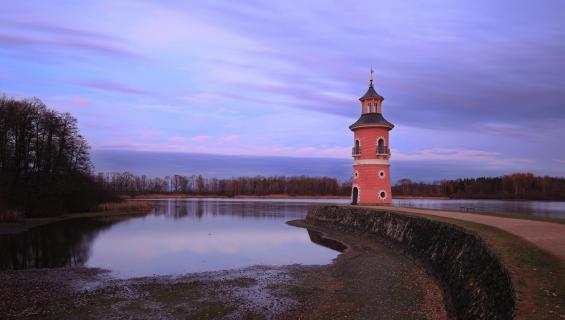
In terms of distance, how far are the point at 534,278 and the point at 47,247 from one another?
2248 centimetres

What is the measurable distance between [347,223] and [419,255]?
14432 millimetres

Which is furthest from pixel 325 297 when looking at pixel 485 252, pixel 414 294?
pixel 485 252

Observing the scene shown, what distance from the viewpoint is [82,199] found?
164 feet

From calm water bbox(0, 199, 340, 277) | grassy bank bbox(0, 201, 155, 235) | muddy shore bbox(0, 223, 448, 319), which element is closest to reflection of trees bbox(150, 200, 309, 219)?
grassy bank bbox(0, 201, 155, 235)

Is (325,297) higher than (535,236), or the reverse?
(535,236)

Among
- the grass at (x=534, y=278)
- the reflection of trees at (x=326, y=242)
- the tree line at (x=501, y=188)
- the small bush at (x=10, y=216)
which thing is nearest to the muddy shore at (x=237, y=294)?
the grass at (x=534, y=278)

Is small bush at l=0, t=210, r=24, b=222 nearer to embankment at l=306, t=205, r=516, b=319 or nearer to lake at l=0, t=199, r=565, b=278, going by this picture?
lake at l=0, t=199, r=565, b=278

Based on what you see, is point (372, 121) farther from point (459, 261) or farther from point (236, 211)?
point (236, 211)

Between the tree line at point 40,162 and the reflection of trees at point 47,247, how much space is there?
7644 millimetres

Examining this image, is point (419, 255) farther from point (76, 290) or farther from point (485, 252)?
point (76, 290)

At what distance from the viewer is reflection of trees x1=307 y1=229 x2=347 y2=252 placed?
24783 mm

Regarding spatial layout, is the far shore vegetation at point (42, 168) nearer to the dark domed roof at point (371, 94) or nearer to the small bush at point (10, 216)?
the small bush at point (10, 216)

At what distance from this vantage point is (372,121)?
119 ft

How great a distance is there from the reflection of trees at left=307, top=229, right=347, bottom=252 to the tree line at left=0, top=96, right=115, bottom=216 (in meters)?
23.1
